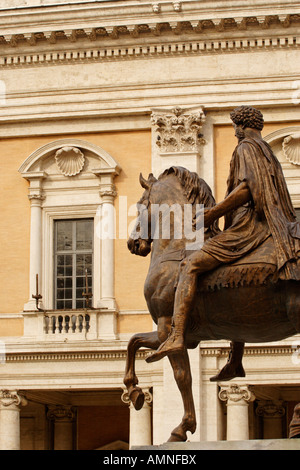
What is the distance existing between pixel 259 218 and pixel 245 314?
73cm

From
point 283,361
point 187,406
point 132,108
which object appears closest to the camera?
point 187,406

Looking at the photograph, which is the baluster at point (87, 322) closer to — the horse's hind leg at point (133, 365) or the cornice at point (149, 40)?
the cornice at point (149, 40)

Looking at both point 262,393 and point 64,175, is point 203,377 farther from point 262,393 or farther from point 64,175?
point 64,175

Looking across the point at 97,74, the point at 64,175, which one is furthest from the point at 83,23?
the point at 64,175

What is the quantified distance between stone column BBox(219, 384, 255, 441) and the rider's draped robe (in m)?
10.7

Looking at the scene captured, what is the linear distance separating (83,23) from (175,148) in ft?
9.49

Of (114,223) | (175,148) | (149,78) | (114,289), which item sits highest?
(149,78)

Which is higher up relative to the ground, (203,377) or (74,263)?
(74,263)

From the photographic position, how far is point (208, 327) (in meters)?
8.06

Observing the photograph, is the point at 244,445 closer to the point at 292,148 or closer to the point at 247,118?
the point at 247,118

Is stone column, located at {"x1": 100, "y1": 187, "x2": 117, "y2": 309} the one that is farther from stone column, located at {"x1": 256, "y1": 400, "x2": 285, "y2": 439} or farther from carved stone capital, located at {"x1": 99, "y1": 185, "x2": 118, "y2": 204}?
stone column, located at {"x1": 256, "y1": 400, "x2": 285, "y2": 439}

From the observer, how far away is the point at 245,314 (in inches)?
307

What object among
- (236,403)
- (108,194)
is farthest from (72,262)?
(236,403)

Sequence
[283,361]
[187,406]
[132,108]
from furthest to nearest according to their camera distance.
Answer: [132,108] → [283,361] → [187,406]
